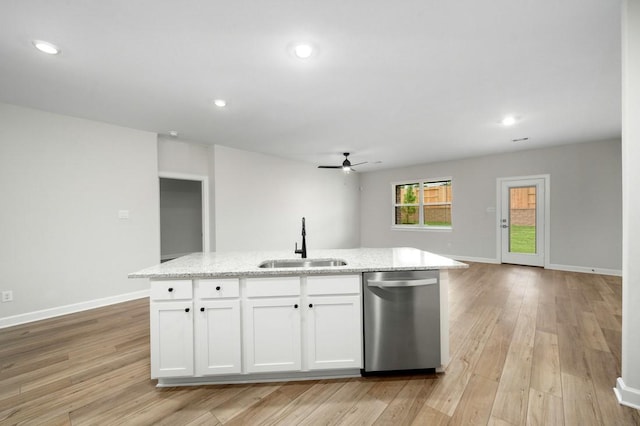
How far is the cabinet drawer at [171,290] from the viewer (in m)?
1.92

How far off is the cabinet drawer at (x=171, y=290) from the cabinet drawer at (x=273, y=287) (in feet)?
1.49

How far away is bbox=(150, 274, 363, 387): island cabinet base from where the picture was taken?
1931 mm

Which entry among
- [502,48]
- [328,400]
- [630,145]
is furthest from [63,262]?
[630,145]

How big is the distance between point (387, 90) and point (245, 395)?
10.2 feet

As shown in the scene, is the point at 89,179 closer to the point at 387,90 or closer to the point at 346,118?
the point at 346,118

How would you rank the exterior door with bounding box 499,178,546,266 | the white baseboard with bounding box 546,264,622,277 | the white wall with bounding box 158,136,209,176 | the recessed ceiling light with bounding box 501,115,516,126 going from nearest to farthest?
1. the recessed ceiling light with bounding box 501,115,516,126
2. the white wall with bounding box 158,136,209,176
3. the white baseboard with bounding box 546,264,622,277
4. the exterior door with bounding box 499,178,546,266

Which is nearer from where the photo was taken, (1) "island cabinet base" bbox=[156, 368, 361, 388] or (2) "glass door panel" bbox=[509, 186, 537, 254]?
(1) "island cabinet base" bbox=[156, 368, 361, 388]

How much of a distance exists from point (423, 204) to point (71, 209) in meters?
7.44

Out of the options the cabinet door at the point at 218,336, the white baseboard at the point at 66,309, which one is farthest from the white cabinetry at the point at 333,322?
the white baseboard at the point at 66,309

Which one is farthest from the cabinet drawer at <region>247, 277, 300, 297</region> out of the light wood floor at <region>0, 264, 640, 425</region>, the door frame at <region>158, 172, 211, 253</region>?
the door frame at <region>158, 172, 211, 253</region>

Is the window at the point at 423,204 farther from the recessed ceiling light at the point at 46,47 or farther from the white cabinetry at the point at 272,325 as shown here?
the recessed ceiling light at the point at 46,47

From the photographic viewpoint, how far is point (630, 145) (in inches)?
64.7

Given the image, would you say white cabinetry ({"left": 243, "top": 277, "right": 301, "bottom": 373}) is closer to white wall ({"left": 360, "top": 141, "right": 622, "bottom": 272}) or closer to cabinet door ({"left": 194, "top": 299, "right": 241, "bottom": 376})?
cabinet door ({"left": 194, "top": 299, "right": 241, "bottom": 376})

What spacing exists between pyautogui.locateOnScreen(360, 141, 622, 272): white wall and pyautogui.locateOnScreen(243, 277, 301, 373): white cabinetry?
6.02 m
